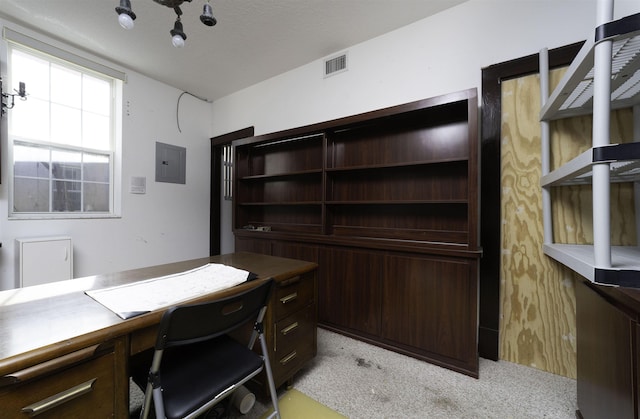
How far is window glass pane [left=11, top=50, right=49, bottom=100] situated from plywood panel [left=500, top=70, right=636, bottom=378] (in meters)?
4.25

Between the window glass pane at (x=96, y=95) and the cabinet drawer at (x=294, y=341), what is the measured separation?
333cm

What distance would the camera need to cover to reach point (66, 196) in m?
2.70

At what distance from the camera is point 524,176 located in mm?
1851

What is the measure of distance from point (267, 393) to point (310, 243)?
133 centimetres

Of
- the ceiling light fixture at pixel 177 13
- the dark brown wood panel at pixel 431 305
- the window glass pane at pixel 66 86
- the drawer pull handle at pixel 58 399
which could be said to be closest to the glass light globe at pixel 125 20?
the ceiling light fixture at pixel 177 13

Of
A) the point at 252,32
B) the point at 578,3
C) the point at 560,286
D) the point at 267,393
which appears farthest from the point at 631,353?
the point at 252,32

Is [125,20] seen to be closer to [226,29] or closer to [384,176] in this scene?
[226,29]

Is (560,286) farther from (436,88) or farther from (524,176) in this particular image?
(436,88)

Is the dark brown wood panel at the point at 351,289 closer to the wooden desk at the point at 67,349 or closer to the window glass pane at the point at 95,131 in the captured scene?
the wooden desk at the point at 67,349

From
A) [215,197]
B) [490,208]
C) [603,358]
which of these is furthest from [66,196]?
[603,358]

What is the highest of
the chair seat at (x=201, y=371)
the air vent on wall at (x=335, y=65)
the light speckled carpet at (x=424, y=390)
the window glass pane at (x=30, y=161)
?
the air vent on wall at (x=335, y=65)

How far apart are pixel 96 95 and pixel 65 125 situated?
0.50m

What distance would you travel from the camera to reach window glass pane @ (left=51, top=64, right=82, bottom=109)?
263 cm

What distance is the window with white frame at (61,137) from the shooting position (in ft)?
7.94
